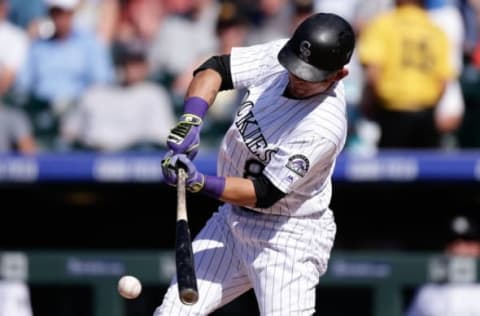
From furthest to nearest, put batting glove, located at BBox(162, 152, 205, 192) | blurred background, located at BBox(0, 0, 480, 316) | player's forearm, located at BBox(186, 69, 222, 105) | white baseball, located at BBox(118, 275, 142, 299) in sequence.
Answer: blurred background, located at BBox(0, 0, 480, 316), player's forearm, located at BBox(186, 69, 222, 105), white baseball, located at BBox(118, 275, 142, 299), batting glove, located at BBox(162, 152, 205, 192)

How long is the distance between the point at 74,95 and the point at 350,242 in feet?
6.90

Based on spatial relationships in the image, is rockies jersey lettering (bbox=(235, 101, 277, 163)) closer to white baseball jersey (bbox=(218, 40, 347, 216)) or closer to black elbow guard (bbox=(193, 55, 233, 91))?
white baseball jersey (bbox=(218, 40, 347, 216))

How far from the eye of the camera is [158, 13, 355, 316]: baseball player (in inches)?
184

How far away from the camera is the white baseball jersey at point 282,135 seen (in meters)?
4.70

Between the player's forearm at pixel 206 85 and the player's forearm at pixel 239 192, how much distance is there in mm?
403

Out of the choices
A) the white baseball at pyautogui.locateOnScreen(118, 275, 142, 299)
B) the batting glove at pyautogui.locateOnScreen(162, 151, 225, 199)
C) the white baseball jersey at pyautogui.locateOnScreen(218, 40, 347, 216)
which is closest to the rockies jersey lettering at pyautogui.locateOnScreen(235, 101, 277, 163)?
the white baseball jersey at pyautogui.locateOnScreen(218, 40, 347, 216)

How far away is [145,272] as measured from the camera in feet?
24.4

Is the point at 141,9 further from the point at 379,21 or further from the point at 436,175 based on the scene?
the point at 436,175

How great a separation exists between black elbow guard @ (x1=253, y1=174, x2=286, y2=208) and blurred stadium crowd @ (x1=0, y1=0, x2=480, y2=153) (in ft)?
10.1

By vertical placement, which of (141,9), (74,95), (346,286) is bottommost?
(346,286)

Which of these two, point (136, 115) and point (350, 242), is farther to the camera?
point (350, 242)

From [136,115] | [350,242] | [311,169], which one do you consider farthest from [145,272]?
[311,169]

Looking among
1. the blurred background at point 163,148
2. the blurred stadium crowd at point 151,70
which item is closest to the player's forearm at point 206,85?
the blurred background at point 163,148

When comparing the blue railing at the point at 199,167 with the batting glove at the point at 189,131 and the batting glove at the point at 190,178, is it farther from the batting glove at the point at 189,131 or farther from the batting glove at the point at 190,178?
the batting glove at the point at 190,178
